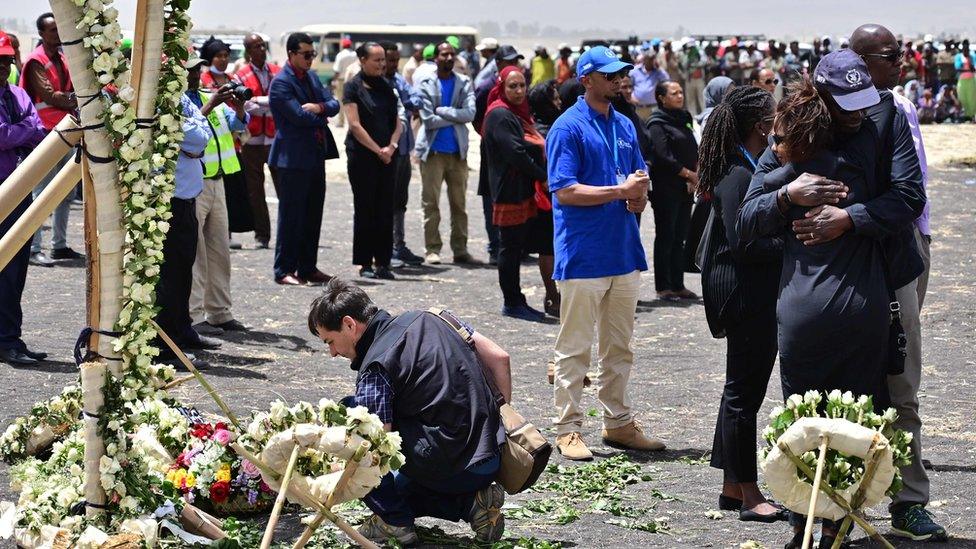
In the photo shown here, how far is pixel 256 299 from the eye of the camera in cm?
1152

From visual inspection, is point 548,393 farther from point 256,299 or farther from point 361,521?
point 256,299

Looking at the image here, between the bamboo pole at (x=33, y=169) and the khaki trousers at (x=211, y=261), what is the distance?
444 centimetres

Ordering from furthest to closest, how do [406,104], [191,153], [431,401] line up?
[406,104], [191,153], [431,401]

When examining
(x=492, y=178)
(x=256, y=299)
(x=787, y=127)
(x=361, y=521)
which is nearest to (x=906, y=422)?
(x=787, y=127)

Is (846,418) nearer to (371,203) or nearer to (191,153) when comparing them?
(191,153)

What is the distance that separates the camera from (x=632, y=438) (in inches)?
284

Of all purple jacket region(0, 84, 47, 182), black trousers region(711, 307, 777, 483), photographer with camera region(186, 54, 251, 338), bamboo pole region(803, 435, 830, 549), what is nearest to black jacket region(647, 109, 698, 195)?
photographer with camera region(186, 54, 251, 338)

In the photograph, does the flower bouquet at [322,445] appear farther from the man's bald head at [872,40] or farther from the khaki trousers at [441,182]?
the khaki trousers at [441,182]

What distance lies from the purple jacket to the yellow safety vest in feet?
3.75

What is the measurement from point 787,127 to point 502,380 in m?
1.63

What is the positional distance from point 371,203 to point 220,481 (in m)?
6.60

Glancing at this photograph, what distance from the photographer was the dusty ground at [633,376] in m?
5.91

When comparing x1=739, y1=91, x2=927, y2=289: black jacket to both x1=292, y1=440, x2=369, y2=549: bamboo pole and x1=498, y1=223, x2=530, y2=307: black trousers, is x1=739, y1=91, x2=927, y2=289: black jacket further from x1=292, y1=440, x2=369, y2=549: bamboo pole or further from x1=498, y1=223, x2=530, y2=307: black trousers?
x1=498, y1=223, x2=530, y2=307: black trousers

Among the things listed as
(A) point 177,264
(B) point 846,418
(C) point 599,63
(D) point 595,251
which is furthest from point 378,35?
(B) point 846,418
